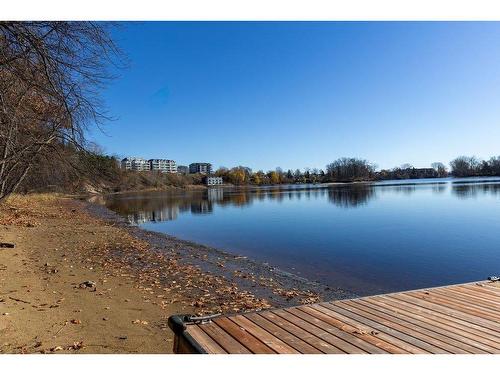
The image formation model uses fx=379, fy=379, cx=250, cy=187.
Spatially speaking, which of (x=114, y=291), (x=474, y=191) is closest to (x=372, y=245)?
(x=114, y=291)

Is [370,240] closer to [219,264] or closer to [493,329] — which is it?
[219,264]

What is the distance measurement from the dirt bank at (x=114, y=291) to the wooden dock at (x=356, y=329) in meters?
1.64

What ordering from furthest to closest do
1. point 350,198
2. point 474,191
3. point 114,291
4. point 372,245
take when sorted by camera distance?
point 474,191
point 350,198
point 372,245
point 114,291

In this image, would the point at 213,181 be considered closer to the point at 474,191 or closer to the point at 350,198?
the point at 350,198

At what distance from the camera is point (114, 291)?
862cm

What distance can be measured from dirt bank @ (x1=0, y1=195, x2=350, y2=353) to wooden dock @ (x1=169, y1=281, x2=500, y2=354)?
5.38ft

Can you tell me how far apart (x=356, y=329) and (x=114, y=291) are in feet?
20.0

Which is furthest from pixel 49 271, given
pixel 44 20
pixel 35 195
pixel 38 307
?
pixel 35 195

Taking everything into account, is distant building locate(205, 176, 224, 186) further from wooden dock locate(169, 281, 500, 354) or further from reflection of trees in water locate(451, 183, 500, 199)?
wooden dock locate(169, 281, 500, 354)

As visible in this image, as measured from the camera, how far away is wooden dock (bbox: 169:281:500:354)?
12.8 feet

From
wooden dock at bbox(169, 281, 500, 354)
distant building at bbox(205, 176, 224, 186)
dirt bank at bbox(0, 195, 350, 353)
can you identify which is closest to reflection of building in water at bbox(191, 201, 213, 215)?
dirt bank at bbox(0, 195, 350, 353)

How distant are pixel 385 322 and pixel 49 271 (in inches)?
352

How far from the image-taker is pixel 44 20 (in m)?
4.37

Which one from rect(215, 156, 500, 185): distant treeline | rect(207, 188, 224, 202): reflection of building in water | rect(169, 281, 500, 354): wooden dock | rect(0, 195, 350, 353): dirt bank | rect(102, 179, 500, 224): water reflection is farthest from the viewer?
rect(215, 156, 500, 185): distant treeline
